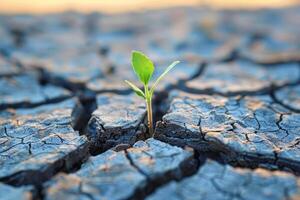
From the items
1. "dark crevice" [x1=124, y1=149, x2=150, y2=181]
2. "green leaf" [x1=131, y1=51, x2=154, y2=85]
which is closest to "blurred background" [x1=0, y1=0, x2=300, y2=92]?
"green leaf" [x1=131, y1=51, x2=154, y2=85]

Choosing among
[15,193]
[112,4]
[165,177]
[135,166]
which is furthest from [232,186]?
[112,4]

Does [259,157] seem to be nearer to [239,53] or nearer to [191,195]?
[191,195]

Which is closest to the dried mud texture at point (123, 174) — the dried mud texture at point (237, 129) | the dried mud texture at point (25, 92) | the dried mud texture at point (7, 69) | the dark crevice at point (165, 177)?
the dark crevice at point (165, 177)

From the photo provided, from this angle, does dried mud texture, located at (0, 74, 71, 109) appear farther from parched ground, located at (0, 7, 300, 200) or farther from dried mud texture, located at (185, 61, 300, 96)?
dried mud texture, located at (185, 61, 300, 96)

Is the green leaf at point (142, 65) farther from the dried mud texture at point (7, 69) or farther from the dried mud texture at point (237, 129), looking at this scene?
the dried mud texture at point (7, 69)

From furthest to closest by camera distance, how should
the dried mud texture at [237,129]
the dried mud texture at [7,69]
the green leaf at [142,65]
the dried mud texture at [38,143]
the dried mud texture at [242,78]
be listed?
the dried mud texture at [7,69] < the dried mud texture at [242,78] < the green leaf at [142,65] < the dried mud texture at [237,129] < the dried mud texture at [38,143]

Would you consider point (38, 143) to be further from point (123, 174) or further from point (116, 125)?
point (123, 174)
